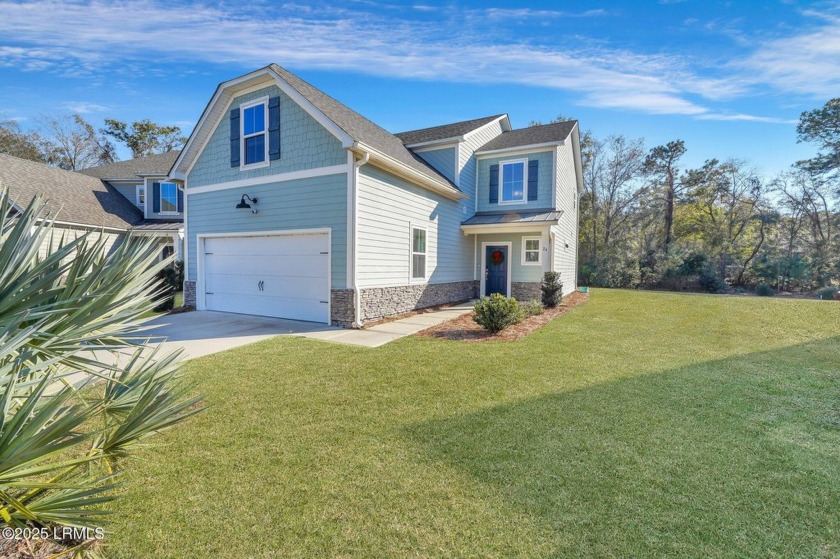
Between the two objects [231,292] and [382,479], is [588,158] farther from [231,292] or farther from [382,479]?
[382,479]

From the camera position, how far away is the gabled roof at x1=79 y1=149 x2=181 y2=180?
17.3m

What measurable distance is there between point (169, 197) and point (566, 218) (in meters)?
18.4

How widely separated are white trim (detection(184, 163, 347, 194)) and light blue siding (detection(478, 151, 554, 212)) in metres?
7.21

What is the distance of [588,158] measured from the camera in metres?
28.1

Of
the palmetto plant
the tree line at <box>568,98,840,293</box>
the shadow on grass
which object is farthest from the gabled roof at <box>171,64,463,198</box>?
the tree line at <box>568,98,840,293</box>

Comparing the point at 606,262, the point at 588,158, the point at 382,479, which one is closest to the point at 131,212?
the point at 382,479

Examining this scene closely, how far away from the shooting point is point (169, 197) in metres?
17.1

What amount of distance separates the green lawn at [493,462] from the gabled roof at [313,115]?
5.21 m

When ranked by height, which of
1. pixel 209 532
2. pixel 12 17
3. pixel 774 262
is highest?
pixel 12 17

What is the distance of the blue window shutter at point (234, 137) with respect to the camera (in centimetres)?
995

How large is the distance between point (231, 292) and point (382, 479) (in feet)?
30.6

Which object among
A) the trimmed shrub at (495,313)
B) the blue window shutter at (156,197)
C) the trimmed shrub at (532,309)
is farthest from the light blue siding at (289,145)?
the blue window shutter at (156,197)

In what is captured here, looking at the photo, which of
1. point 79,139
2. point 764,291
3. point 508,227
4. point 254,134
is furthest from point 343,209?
point 79,139

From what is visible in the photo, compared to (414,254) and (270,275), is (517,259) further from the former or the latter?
(270,275)
